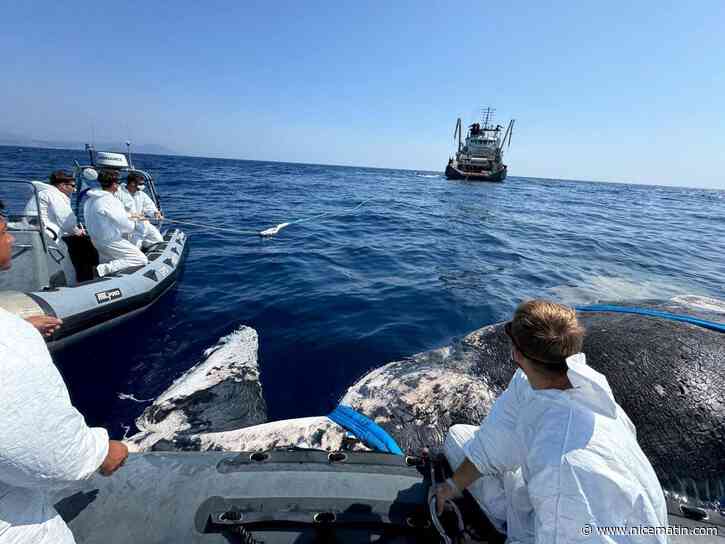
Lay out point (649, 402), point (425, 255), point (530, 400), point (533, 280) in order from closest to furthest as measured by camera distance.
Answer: point (530, 400), point (649, 402), point (533, 280), point (425, 255)

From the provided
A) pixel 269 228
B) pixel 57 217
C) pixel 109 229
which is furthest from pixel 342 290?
pixel 269 228

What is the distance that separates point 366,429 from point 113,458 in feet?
5.95

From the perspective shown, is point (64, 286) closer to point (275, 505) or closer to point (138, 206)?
point (138, 206)

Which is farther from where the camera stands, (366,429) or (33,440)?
(366,429)

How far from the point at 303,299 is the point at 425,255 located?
4.94m

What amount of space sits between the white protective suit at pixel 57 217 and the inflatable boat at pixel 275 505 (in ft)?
17.4

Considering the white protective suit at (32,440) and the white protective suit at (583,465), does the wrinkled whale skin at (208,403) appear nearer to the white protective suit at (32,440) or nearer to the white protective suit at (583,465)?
the white protective suit at (32,440)

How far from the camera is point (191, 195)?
19875mm

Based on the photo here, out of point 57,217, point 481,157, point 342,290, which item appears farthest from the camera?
point 481,157

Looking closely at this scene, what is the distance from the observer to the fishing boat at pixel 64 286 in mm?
4309

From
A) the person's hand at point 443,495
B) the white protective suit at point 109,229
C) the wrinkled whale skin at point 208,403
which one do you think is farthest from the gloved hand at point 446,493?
the white protective suit at point 109,229

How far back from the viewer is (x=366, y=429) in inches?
109

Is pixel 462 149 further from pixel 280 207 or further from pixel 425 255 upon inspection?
pixel 425 255

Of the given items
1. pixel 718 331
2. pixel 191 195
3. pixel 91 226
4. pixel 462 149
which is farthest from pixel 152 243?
pixel 462 149
